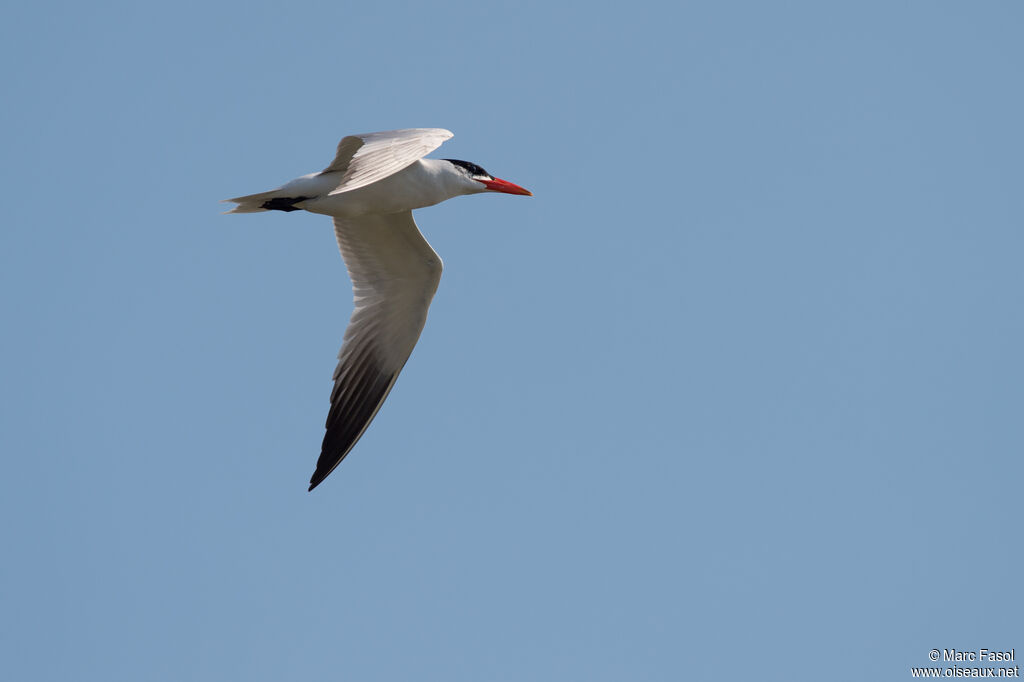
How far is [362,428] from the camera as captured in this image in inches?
407

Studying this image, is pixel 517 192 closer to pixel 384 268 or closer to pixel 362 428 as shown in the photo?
pixel 384 268

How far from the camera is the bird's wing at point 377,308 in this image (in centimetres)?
1044

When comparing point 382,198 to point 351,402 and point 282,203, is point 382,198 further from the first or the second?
point 351,402

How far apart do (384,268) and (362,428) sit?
1.61 m

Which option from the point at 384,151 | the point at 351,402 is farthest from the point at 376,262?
the point at 384,151

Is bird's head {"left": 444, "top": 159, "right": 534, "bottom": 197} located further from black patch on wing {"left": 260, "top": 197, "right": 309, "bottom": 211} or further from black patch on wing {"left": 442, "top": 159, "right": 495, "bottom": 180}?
black patch on wing {"left": 260, "top": 197, "right": 309, "bottom": 211}

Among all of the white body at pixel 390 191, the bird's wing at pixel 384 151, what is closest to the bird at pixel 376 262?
the white body at pixel 390 191

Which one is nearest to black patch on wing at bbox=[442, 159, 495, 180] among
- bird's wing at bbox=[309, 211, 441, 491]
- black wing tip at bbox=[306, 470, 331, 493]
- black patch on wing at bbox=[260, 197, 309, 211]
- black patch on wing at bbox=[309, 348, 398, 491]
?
bird's wing at bbox=[309, 211, 441, 491]

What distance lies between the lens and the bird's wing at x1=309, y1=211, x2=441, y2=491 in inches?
411

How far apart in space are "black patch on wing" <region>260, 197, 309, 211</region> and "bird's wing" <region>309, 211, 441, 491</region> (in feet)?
3.81

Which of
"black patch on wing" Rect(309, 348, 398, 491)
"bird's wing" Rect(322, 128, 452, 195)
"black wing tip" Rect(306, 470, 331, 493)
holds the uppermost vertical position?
"bird's wing" Rect(322, 128, 452, 195)

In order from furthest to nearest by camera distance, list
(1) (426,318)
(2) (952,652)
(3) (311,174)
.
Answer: (1) (426,318) < (3) (311,174) < (2) (952,652)

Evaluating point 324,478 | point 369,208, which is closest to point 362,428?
point 324,478

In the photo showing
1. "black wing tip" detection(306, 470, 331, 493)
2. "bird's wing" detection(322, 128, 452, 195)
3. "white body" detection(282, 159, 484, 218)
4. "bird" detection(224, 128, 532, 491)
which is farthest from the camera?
"black wing tip" detection(306, 470, 331, 493)
